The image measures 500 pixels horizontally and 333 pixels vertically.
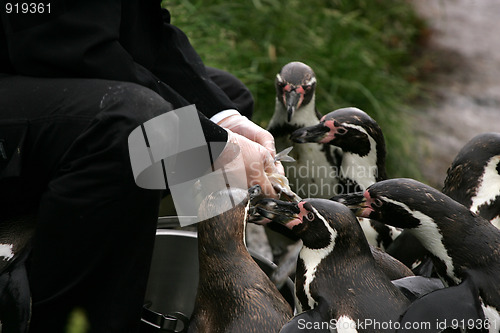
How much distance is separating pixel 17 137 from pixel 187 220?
→ 638mm

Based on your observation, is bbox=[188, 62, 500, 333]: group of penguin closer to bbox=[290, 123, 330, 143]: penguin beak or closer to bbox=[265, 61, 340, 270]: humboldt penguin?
bbox=[290, 123, 330, 143]: penguin beak

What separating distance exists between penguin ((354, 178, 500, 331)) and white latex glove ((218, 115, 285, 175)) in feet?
1.33

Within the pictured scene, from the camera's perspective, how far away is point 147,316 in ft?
6.04

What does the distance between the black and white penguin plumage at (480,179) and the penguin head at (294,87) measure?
0.69m

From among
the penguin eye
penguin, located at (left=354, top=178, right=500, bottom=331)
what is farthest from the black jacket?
penguin, located at (left=354, top=178, right=500, bottom=331)

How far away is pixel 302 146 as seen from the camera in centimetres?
254

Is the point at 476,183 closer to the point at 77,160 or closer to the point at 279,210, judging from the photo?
the point at 279,210

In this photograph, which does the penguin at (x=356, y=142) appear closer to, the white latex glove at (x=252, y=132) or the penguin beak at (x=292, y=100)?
the penguin beak at (x=292, y=100)

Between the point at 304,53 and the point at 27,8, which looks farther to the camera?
the point at 304,53

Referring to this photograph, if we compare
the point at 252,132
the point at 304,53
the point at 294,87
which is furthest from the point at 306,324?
the point at 304,53

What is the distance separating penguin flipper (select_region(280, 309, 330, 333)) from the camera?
A: 1529mm

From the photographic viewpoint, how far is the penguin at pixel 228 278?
1679 mm

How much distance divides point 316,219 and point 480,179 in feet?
2.06

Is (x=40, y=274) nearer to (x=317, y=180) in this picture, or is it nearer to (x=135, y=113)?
(x=135, y=113)
